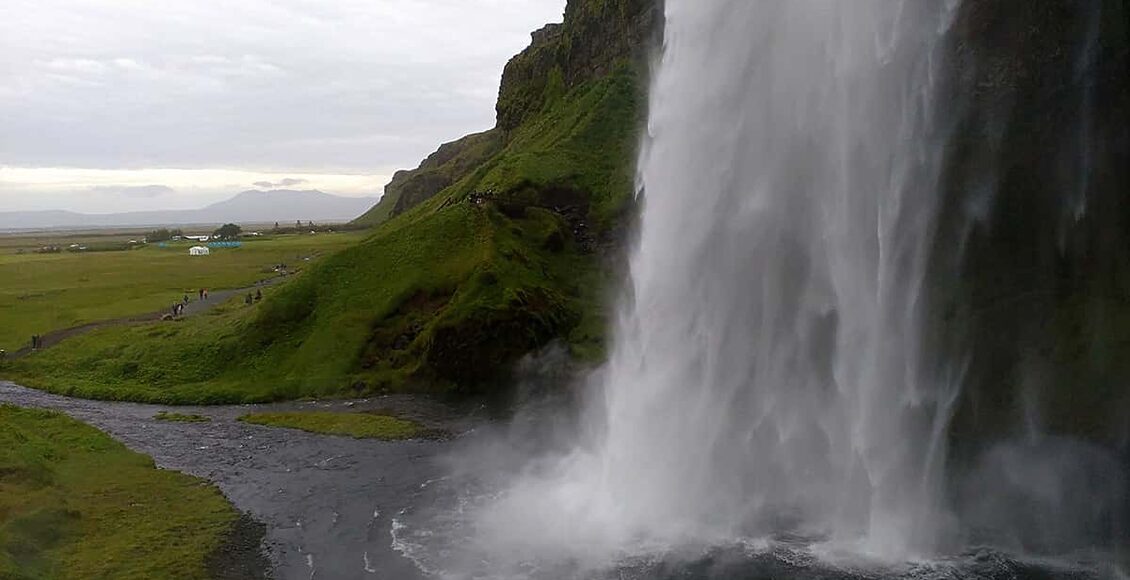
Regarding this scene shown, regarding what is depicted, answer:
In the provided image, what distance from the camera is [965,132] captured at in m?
28.3

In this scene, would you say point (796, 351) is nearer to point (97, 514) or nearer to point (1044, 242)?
point (1044, 242)

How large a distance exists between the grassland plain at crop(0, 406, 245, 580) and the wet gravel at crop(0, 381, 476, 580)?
1336mm

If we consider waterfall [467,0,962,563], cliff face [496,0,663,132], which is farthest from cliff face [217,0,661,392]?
waterfall [467,0,962,563]

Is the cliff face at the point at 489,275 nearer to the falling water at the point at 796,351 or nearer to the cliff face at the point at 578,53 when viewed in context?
the cliff face at the point at 578,53

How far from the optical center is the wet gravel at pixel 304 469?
80.0ft

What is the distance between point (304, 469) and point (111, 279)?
6970 cm

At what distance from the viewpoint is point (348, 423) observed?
131ft

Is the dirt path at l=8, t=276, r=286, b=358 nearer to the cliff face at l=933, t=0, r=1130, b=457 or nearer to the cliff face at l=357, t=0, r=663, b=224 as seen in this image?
the cliff face at l=357, t=0, r=663, b=224

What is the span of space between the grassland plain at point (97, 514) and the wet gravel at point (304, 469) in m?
1.34

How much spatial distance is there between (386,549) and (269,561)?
10.5 feet

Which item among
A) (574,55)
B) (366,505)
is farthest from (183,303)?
(366,505)

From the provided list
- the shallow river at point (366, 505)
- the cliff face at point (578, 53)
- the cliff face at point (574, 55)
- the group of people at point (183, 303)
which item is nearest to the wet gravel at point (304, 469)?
the shallow river at point (366, 505)

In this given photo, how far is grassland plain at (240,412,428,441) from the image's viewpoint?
125 ft

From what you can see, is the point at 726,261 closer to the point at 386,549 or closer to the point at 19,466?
the point at 386,549
